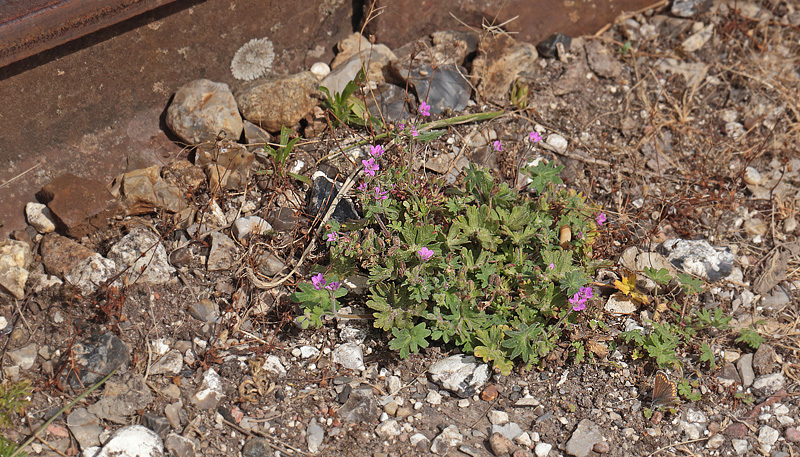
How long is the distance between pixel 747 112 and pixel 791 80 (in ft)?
1.39

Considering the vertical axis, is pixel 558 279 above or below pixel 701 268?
above

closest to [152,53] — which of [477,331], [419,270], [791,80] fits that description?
[419,270]

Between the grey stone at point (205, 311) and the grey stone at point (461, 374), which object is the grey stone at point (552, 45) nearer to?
the grey stone at point (461, 374)

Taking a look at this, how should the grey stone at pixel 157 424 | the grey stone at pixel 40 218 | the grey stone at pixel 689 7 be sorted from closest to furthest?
the grey stone at pixel 157 424 → the grey stone at pixel 40 218 → the grey stone at pixel 689 7

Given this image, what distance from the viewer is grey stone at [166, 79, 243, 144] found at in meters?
3.09

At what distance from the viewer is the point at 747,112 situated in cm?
378

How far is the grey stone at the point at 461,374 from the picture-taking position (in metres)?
2.55

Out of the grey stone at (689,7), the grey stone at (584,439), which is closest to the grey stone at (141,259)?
the grey stone at (584,439)

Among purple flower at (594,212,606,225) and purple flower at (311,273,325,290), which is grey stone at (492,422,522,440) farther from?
purple flower at (594,212,606,225)

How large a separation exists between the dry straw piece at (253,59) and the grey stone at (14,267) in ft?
4.29

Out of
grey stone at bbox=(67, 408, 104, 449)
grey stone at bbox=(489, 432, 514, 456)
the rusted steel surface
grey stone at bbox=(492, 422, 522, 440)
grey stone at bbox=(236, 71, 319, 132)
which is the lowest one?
grey stone at bbox=(492, 422, 522, 440)

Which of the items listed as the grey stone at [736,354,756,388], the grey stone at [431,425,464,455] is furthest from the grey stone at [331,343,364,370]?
the grey stone at [736,354,756,388]

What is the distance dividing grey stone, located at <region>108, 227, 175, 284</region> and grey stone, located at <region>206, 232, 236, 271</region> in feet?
0.59

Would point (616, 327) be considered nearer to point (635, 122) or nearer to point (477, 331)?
point (477, 331)
